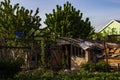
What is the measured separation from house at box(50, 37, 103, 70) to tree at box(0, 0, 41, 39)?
2.72m

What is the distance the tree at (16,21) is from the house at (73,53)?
2716 millimetres

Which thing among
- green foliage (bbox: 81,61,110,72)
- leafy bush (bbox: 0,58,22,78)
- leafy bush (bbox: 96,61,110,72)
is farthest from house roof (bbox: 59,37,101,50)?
leafy bush (bbox: 0,58,22,78)

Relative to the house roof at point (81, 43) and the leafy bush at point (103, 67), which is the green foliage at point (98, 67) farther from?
the house roof at point (81, 43)

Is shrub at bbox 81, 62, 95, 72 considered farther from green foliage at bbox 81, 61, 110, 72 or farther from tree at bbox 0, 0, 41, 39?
tree at bbox 0, 0, 41, 39

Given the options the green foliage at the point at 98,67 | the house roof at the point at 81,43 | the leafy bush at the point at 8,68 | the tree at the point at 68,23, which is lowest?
the green foliage at the point at 98,67

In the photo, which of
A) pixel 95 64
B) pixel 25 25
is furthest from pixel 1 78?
pixel 25 25

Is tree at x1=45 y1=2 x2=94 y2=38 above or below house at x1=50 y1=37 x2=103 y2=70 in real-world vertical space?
above

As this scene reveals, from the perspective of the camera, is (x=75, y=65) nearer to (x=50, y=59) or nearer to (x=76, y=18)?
(x=50, y=59)

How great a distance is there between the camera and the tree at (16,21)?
28.2 meters

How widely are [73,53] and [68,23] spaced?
266 inches

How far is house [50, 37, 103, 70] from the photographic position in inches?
1034

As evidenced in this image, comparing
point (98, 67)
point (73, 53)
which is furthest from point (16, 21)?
point (98, 67)

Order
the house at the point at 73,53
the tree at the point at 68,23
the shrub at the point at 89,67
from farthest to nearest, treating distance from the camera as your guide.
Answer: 1. the tree at the point at 68,23
2. the house at the point at 73,53
3. the shrub at the point at 89,67

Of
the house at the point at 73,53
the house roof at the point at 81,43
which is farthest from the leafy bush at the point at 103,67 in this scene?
the house roof at the point at 81,43
